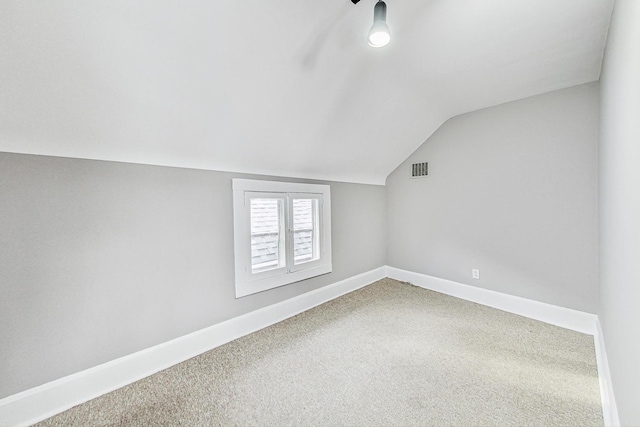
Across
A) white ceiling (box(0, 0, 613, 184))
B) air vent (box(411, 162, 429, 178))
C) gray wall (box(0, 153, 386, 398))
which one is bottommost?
gray wall (box(0, 153, 386, 398))

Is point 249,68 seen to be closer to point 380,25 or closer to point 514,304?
point 380,25

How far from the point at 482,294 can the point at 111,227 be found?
3.74 m

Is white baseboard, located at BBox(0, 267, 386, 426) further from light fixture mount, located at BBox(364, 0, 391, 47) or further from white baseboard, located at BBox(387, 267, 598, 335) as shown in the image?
light fixture mount, located at BBox(364, 0, 391, 47)

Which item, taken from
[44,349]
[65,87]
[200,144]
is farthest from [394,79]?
[44,349]

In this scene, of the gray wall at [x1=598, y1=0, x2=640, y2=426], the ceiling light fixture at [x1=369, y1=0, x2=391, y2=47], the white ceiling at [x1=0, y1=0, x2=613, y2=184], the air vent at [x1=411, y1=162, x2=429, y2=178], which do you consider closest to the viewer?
the gray wall at [x1=598, y1=0, x2=640, y2=426]

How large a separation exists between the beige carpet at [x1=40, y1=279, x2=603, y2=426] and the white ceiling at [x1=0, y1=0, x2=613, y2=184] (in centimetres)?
162

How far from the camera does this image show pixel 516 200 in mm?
2777

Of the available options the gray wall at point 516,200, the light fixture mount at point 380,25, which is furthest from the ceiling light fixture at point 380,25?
the gray wall at point 516,200

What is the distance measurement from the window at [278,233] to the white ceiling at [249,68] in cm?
29

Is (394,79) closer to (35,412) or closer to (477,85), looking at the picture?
(477,85)

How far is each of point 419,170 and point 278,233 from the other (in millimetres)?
2237

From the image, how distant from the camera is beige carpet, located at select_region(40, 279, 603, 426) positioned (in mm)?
1484

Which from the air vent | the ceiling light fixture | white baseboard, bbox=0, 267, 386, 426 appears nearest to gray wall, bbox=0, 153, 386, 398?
white baseboard, bbox=0, 267, 386, 426

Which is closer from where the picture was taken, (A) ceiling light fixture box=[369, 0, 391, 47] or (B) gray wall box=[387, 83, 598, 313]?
(A) ceiling light fixture box=[369, 0, 391, 47]
